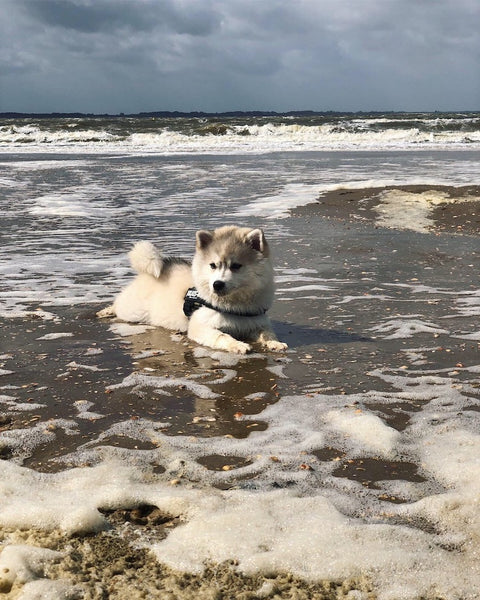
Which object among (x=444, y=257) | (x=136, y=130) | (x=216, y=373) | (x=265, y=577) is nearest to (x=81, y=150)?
(x=136, y=130)

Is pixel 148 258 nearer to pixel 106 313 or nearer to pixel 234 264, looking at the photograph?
pixel 106 313

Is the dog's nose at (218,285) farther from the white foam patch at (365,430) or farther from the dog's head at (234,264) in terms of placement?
the white foam patch at (365,430)

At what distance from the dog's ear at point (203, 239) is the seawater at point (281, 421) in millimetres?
885

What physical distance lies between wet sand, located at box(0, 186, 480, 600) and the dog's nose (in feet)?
1.91

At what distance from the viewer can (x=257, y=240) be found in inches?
245

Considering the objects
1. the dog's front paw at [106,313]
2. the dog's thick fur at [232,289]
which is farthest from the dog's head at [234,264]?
the dog's front paw at [106,313]

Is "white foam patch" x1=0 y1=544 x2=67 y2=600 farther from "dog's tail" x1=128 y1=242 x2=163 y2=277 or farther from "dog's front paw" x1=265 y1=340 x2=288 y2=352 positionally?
"dog's tail" x1=128 y1=242 x2=163 y2=277

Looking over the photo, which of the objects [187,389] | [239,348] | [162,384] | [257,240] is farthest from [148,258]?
[187,389]

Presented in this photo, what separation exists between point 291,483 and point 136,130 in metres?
56.8

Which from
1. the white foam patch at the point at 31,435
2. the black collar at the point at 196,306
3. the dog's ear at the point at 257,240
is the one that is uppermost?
the dog's ear at the point at 257,240

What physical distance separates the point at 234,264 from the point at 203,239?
36 cm

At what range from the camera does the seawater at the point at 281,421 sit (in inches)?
118

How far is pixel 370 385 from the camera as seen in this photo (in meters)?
5.13

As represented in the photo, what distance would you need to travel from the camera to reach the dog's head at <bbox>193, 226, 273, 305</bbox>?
609cm
